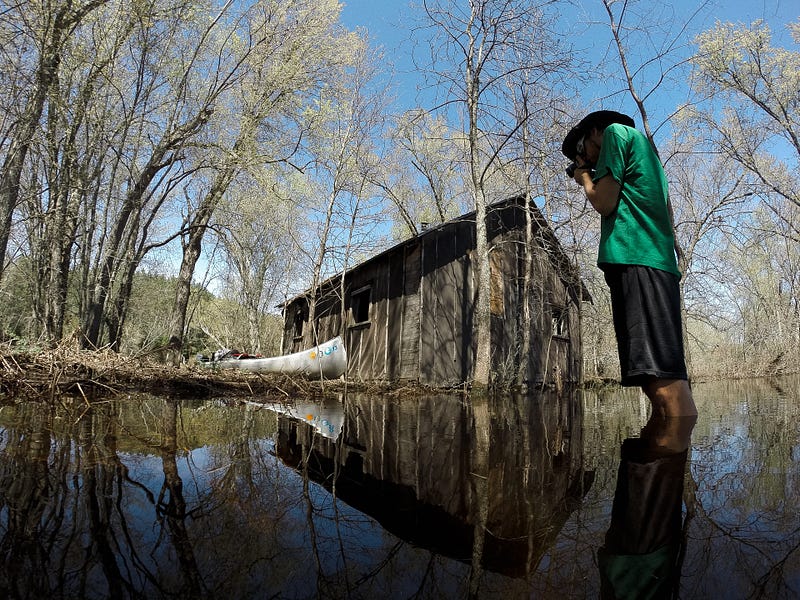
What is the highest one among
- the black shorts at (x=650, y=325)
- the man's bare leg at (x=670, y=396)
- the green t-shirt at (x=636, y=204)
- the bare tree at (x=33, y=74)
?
the bare tree at (x=33, y=74)

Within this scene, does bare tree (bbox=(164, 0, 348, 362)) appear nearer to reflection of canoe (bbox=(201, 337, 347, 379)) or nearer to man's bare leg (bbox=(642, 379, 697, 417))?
reflection of canoe (bbox=(201, 337, 347, 379))

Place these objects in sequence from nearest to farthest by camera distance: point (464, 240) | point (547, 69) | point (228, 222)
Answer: point (547, 69) → point (464, 240) → point (228, 222)

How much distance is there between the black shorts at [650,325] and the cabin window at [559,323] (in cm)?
1337

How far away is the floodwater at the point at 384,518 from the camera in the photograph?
2.46 feet

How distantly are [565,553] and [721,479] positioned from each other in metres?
0.96

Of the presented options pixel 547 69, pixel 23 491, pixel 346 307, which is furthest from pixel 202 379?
pixel 346 307

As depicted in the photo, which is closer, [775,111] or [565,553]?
[565,553]

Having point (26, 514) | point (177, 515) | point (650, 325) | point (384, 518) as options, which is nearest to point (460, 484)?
point (384, 518)

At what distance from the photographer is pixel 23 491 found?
1.12 m

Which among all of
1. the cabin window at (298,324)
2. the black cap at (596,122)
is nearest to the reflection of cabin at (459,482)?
the black cap at (596,122)

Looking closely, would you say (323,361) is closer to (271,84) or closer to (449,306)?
(449,306)

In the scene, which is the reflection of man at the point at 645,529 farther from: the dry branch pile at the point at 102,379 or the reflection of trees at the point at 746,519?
the dry branch pile at the point at 102,379

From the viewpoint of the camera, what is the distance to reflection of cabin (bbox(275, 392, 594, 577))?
1002mm

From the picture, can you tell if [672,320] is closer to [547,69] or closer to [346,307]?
[547,69]
